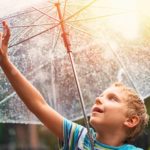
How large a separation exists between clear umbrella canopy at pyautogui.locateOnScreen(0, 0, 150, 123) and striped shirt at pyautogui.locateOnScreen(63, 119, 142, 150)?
479 mm

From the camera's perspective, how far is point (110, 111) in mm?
3807

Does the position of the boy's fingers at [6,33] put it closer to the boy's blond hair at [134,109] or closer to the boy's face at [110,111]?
the boy's face at [110,111]

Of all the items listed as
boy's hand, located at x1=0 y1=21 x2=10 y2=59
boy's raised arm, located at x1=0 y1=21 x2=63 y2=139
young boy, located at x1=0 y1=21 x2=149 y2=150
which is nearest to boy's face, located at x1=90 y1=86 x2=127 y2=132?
young boy, located at x1=0 y1=21 x2=149 y2=150

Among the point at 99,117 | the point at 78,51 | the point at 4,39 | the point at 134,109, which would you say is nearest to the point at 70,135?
the point at 99,117

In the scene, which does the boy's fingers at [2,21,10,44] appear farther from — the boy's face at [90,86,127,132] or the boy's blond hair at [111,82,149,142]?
the boy's blond hair at [111,82,149,142]

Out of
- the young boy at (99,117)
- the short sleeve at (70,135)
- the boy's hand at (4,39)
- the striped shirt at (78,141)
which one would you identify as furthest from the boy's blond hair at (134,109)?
the boy's hand at (4,39)

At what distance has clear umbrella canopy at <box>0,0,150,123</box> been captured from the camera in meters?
4.08

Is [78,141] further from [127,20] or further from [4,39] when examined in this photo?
[127,20]

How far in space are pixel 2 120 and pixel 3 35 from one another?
795 mm

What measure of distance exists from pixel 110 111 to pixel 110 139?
151 mm

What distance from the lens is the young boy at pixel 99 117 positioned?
3.71 metres

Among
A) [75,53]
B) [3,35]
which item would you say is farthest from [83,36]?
[3,35]

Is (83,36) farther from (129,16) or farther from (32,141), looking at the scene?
(32,141)

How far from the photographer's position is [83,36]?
4.29 metres
